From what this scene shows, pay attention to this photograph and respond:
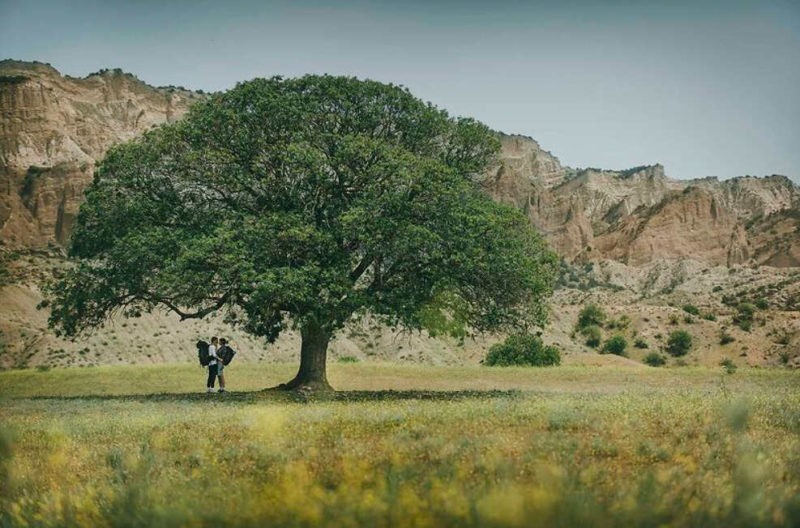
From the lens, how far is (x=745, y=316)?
3556 inches

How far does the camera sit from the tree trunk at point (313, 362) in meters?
30.6

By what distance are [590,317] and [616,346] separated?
30.9ft

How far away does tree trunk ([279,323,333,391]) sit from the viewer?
30.6 meters

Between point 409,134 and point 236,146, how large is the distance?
711 centimetres

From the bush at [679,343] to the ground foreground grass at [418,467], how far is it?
71986 millimetres

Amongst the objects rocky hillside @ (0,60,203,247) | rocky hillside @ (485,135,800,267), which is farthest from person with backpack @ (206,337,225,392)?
rocky hillside @ (485,135,800,267)

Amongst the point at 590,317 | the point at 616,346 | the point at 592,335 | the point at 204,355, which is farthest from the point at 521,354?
the point at 204,355

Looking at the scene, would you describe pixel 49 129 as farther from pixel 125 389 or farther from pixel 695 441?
pixel 695 441

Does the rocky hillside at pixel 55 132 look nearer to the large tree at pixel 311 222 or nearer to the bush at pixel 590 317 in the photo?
the bush at pixel 590 317

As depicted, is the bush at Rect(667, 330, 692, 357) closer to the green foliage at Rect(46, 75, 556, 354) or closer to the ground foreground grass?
the green foliage at Rect(46, 75, 556, 354)

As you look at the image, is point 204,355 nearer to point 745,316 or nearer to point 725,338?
point 725,338

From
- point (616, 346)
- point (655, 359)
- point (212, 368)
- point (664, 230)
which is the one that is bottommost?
point (655, 359)

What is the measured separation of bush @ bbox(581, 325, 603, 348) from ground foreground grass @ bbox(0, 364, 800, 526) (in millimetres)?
74393

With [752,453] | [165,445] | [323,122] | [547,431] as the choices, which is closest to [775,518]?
[752,453]
